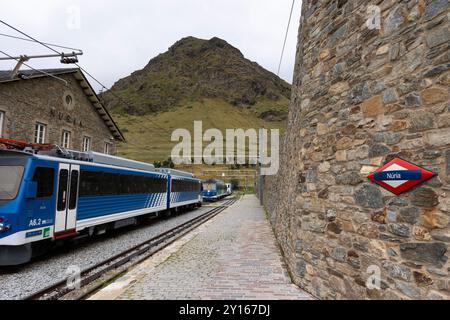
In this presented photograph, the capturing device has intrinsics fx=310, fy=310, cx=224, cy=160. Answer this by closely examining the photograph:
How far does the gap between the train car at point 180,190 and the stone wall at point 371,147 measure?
13515 mm

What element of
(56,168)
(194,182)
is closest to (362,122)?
(56,168)

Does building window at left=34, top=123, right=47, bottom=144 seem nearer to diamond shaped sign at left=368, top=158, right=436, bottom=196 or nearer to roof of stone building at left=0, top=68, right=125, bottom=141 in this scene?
roof of stone building at left=0, top=68, right=125, bottom=141

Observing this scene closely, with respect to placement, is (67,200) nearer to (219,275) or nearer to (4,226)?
(4,226)

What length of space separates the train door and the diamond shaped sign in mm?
7582

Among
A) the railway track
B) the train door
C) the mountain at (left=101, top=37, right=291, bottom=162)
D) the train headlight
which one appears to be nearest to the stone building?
the train door

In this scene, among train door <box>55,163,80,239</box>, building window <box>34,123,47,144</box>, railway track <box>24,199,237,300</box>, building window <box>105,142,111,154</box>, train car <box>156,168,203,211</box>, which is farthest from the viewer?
building window <box>105,142,111,154</box>

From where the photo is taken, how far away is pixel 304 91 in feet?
18.9

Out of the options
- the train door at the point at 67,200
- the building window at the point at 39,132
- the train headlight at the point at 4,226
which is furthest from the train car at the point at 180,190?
the train headlight at the point at 4,226

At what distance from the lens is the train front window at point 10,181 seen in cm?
691

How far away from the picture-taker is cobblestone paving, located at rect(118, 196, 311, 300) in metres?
5.23

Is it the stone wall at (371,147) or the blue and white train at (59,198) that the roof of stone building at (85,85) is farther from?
the stone wall at (371,147)

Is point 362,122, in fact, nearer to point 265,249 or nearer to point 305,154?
point 305,154
